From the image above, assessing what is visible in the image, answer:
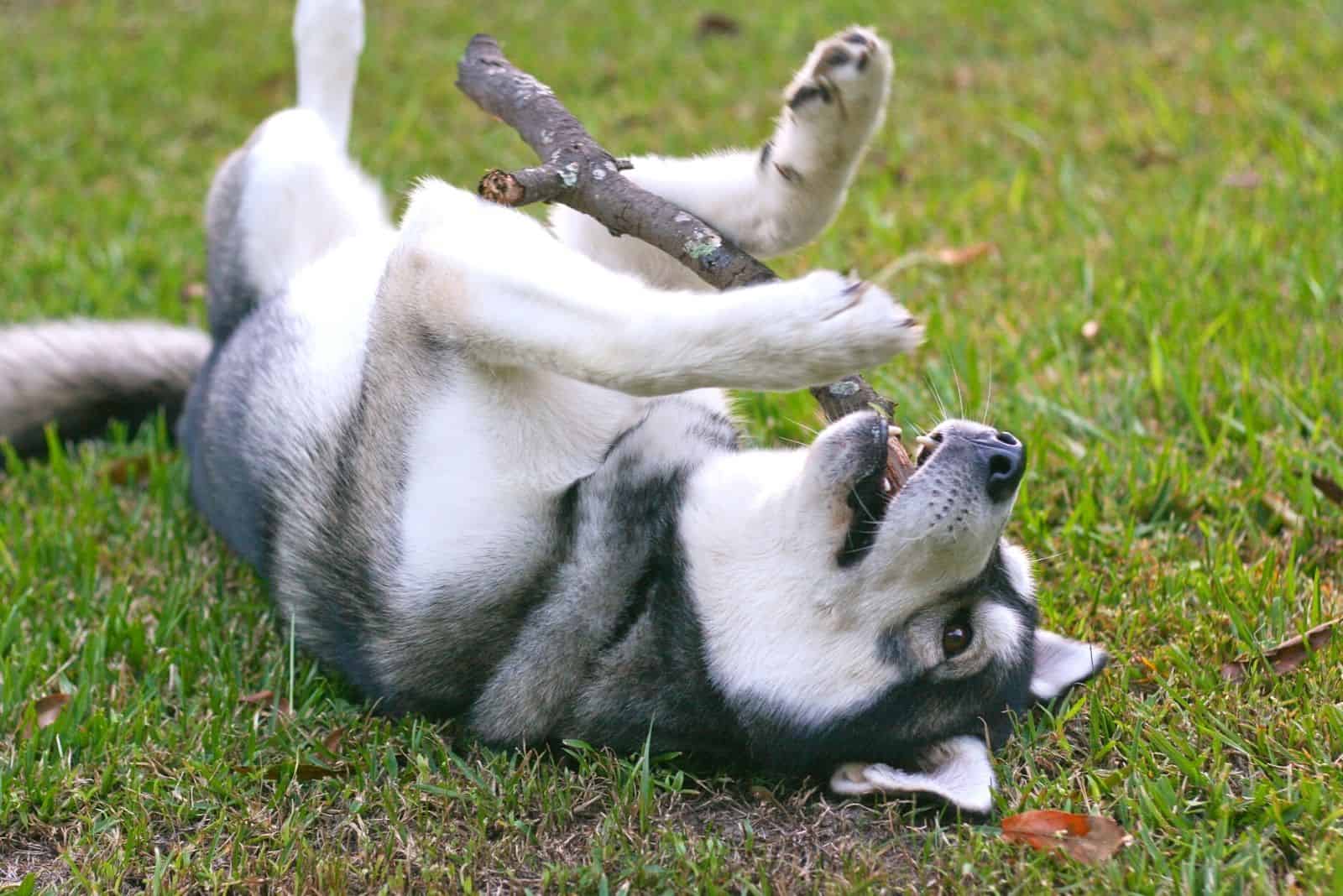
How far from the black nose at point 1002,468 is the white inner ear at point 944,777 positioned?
21.5 inches

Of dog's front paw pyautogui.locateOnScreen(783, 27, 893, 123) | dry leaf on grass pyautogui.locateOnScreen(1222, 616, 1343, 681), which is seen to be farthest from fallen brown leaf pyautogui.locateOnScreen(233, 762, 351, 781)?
dry leaf on grass pyautogui.locateOnScreen(1222, 616, 1343, 681)

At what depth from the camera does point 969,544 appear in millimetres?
2748

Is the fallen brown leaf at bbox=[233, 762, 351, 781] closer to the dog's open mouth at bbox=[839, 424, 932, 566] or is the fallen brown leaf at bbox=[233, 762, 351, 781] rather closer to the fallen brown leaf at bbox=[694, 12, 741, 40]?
the dog's open mouth at bbox=[839, 424, 932, 566]

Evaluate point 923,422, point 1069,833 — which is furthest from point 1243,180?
point 1069,833

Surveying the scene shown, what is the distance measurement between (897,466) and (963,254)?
270cm

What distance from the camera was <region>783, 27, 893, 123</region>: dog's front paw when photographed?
3092 mm

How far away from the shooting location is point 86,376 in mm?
4652

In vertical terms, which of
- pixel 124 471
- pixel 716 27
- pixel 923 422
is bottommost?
pixel 124 471

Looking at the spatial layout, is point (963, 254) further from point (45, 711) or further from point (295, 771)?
point (45, 711)

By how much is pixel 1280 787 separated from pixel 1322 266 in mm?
2739

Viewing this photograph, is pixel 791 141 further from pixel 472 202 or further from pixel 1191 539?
pixel 1191 539

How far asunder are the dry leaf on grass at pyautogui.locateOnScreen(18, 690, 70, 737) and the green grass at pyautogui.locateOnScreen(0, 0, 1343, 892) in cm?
4

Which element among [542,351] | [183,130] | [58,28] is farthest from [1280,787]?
[58,28]

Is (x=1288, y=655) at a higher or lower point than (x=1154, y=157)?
lower
